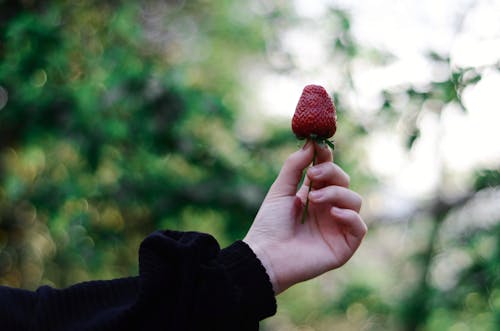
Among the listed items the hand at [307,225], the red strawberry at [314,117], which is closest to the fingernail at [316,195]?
the hand at [307,225]

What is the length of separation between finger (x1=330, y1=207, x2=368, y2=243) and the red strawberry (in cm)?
19

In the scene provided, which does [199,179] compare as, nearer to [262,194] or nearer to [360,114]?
[262,194]

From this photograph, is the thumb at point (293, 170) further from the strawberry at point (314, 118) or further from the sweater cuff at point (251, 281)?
the sweater cuff at point (251, 281)

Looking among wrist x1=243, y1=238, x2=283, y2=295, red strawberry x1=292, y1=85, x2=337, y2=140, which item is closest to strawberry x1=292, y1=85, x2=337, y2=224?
red strawberry x1=292, y1=85, x2=337, y2=140

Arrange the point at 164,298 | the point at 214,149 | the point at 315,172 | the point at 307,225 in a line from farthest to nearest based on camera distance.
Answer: the point at 214,149
the point at 307,225
the point at 315,172
the point at 164,298

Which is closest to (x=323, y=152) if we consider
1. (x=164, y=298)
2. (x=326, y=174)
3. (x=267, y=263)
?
(x=326, y=174)

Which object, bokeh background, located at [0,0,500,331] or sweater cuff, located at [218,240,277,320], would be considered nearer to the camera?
sweater cuff, located at [218,240,277,320]

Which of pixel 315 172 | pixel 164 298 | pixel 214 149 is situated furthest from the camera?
pixel 214 149

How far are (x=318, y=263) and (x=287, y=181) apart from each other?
0.75ft

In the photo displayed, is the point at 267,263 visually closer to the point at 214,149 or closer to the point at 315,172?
the point at 315,172

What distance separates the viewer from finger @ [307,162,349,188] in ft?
4.49

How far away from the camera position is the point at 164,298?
1.26 m

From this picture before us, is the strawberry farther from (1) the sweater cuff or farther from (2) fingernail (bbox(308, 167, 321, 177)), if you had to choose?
(1) the sweater cuff

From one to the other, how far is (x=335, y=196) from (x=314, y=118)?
20 centimetres
